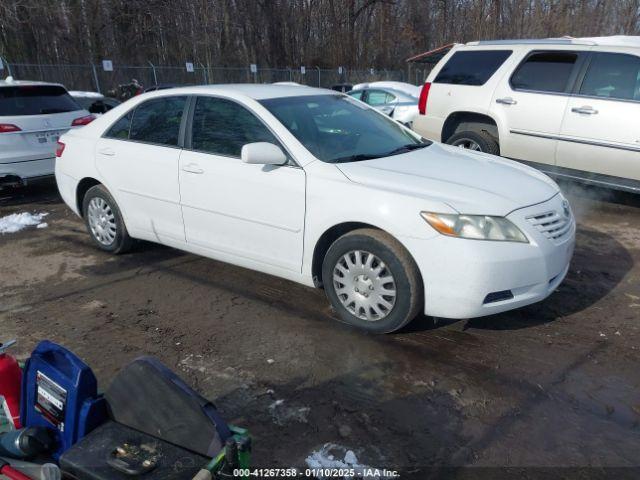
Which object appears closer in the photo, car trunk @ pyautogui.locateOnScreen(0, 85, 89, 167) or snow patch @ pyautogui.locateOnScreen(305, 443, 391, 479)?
snow patch @ pyautogui.locateOnScreen(305, 443, 391, 479)

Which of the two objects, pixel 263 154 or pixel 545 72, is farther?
pixel 545 72

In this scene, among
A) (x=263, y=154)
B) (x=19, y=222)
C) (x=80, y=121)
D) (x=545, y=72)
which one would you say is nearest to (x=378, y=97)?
(x=545, y=72)

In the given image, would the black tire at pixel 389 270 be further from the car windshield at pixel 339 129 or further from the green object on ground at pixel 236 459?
the green object on ground at pixel 236 459

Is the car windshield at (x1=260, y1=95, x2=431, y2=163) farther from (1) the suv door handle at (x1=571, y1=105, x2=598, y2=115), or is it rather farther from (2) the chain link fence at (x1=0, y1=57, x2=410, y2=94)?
(2) the chain link fence at (x1=0, y1=57, x2=410, y2=94)

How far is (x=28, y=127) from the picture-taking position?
23.3ft

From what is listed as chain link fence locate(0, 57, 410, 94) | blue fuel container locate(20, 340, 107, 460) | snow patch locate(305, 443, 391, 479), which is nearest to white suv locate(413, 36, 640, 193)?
snow patch locate(305, 443, 391, 479)

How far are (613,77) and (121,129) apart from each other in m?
5.40

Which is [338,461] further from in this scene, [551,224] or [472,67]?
[472,67]

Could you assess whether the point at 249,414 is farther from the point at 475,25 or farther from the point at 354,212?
the point at 475,25

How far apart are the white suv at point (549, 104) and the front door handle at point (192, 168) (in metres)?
4.21

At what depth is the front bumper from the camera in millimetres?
3203

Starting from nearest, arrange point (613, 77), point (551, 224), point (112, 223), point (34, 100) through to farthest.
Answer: point (551, 224), point (112, 223), point (613, 77), point (34, 100)

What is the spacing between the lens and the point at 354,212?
3.50 meters

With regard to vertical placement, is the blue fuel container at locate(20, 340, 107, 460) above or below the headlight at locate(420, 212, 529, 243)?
below
